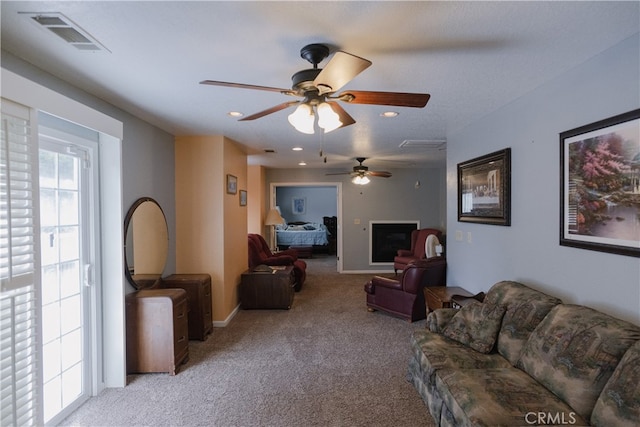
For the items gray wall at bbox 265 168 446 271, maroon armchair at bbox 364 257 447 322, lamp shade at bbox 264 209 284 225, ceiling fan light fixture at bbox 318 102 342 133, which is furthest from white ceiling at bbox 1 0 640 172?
gray wall at bbox 265 168 446 271

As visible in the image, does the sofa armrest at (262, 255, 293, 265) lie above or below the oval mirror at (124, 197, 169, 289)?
below

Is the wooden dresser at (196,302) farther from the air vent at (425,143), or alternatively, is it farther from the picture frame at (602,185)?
the picture frame at (602,185)

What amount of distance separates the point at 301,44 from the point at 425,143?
3.19 metres

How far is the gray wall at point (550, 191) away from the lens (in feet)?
5.87

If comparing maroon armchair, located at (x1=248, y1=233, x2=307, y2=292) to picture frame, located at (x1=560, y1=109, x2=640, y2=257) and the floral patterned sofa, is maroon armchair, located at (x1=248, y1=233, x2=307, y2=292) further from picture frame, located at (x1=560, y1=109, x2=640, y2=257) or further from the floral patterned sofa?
picture frame, located at (x1=560, y1=109, x2=640, y2=257)

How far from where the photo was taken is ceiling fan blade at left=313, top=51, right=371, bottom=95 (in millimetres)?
1447

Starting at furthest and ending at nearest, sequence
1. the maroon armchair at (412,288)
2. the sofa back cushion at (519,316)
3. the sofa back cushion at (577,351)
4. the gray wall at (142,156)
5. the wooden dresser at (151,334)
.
Result: the maroon armchair at (412,288) → the wooden dresser at (151,334) → the gray wall at (142,156) → the sofa back cushion at (519,316) → the sofa back cushion at (577,351)

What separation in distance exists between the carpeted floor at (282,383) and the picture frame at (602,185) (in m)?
1.65

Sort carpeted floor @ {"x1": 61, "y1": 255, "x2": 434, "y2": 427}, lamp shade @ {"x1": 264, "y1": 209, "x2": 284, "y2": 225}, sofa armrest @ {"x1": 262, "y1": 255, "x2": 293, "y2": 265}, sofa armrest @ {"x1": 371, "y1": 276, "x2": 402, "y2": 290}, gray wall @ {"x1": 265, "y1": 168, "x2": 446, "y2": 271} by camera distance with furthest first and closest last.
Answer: gray wall @ {"x1": 265, "y1": 168, "x2": 446, "y2": 271}, lamp shade @ {"x1": 264, "y1": 209, "x2": 284, "y2": 225}, sofa armrest @ {"x1": 262, "y1": 255, "x2": 293, "y2": 265}, sofa armrest @ {"x1": 371, "y1": 276, "x2": 402, "y2": 290}, carpeted floor @ {"x1": 61, "y1": 255, "x2": 434, "y2": 427}

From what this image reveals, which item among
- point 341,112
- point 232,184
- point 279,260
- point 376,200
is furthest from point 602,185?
point 376,200

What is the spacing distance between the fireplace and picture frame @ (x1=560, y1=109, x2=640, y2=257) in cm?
520

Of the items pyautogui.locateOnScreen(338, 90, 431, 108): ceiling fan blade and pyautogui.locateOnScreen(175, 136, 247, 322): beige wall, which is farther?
pyautogui.locateOnScreen(175, 136, 247, 322): beige wall

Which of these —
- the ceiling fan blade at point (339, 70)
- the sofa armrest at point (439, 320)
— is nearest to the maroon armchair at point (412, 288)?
the sofa armrest at point (439, 320)

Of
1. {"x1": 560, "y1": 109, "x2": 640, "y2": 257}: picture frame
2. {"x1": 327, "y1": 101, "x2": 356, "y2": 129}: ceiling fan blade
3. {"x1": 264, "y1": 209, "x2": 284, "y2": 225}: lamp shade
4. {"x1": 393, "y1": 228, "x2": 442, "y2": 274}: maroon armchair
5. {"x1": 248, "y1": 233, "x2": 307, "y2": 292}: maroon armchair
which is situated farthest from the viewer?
{"x1": 264, "y1": 209, "x2": 284, "y2": 225}: lamp shade
